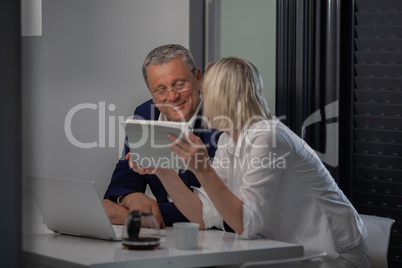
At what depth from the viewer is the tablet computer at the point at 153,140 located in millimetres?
1955

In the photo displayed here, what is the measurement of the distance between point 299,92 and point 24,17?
87.6 inches

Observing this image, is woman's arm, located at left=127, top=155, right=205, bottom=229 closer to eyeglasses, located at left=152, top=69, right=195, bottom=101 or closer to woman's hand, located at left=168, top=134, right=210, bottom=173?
woman's hand, located at left=168, top=134, right=210, bottom=173

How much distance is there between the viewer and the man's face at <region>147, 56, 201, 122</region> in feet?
9.12

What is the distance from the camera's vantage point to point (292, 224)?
2.16 metres

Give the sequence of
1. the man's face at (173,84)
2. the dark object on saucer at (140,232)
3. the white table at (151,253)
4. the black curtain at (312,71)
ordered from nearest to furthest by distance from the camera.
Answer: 1. the white table at (151,253)
2. the dark object on saucer at (140,232)
3. the man's face at (173,84)
4. the black curtain at (312,71)

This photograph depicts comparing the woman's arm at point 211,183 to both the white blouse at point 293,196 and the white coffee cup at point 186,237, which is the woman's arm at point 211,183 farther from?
the white coffee cup at point 186,237

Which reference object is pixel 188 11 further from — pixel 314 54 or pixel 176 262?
pixel 176 262

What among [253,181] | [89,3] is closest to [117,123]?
[89,3]

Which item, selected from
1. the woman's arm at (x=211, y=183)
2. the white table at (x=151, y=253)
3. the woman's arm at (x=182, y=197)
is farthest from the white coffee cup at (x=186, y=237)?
the woman's arm at (x=182, y=197)

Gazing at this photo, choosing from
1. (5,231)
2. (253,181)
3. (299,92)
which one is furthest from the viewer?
(299,92)

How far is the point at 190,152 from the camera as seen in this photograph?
2006 mm

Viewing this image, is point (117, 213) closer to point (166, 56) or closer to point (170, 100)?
point (170, 100)

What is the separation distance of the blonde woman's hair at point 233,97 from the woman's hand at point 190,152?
0.21 metres

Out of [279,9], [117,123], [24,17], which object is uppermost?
[279,9]
